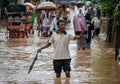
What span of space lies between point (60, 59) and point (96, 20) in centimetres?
1967

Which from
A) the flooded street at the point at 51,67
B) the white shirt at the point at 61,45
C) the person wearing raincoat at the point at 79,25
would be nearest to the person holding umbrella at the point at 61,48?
the white shirt at the point at 61,45

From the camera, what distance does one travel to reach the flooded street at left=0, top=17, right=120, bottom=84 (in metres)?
12.5

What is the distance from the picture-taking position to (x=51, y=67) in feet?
49.9

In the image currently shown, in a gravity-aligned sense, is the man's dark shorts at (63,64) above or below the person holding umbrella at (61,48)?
below

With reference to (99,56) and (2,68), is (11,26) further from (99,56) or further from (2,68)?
(2,68)

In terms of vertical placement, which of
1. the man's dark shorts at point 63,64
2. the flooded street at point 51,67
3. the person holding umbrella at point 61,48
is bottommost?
the flooded street at point 51,67

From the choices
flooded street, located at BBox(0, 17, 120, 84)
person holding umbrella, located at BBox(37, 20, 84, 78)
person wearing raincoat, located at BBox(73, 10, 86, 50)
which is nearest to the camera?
person holding umbrella, located at BBox(37, 20, 84, 78)

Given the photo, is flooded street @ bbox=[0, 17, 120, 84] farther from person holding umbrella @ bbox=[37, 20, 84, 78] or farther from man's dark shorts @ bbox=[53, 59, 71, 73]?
person holding umbrella @ bbox=[37, 20, 84, 78]

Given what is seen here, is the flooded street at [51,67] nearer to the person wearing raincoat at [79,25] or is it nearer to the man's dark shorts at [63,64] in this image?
the person wearing raincoat at [79,25]

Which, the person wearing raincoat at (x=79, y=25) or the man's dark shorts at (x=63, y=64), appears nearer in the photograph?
the man's dark shorts at (x=63, y=64)

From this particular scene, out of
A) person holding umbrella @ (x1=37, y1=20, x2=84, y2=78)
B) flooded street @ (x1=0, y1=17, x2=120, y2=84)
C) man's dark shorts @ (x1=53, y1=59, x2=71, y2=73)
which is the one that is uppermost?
person holding umbrella @ (x1=37, y1=20, x2=84, y2=78)

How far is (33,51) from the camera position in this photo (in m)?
20.6

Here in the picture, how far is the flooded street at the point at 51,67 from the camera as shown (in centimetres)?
1248

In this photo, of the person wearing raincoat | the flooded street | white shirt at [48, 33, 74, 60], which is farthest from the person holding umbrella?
the person wearing raincoat
